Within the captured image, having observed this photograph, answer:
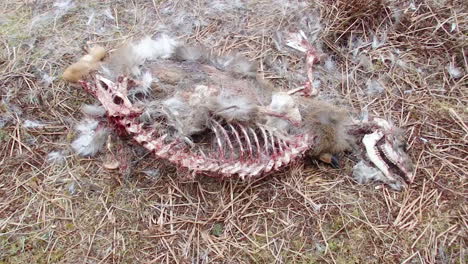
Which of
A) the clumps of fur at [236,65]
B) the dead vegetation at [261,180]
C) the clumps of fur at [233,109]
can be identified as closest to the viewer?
the dead vegetation at [261,180]

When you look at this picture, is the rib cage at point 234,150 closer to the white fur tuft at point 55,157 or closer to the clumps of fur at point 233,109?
the clumps of fur at point 233,109

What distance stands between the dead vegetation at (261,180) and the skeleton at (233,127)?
126mm

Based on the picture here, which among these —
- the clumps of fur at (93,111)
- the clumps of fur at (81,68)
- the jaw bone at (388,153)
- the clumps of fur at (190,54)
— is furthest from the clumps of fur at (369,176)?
the clumps of fur at (81,68)

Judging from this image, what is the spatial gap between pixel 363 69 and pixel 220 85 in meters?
1.06

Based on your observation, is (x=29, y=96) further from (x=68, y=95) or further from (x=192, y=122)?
(x=192, y=122)

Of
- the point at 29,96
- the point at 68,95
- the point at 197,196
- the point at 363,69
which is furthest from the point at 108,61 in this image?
the point at 363,69

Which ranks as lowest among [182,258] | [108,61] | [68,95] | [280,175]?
[182,258]

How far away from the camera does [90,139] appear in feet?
8.71

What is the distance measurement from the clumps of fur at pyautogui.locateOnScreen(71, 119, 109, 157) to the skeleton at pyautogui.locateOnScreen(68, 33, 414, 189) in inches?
6.2

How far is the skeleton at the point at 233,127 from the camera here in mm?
2439

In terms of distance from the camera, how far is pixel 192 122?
254cm

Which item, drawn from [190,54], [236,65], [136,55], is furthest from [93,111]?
[236,65]

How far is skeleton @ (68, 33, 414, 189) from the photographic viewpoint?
2439 millimetres

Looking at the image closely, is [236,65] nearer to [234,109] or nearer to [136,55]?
[234,109]
